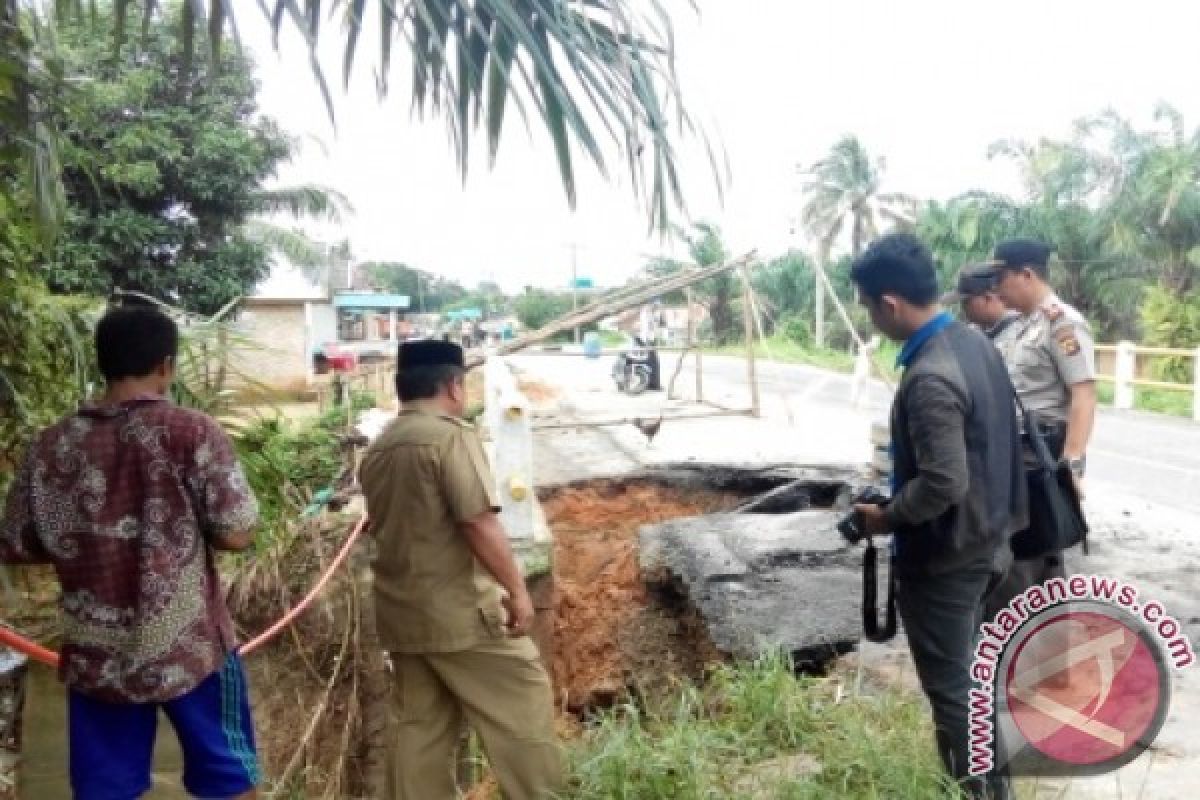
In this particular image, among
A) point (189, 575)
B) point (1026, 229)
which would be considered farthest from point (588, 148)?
point (1026, 229)

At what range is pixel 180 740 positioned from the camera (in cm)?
229

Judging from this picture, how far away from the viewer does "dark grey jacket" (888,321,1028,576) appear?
226 cm

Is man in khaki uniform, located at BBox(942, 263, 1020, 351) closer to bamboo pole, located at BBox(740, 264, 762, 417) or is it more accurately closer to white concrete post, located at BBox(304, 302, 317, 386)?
bamboo pole, located at BBox(740, 264, 762, 417)

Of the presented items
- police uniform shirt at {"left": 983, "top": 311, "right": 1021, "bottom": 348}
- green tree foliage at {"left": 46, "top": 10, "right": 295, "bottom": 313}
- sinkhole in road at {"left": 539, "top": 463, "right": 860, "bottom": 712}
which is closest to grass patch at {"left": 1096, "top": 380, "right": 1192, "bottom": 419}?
sinkhole in road at {"left": 539, "top": 463, "right": 860, "bottom": 712}

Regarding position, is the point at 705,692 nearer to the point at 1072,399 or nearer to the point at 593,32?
the point at 1072,399

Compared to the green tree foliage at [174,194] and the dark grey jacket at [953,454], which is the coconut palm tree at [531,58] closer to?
the dark grey jacket at [953,454]

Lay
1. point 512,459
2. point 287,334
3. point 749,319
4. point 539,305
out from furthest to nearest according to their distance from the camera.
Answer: point 539,305 < point 287,334 < point 749,319 < point 512,459

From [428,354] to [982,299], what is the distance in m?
1.89

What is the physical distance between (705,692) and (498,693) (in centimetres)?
109

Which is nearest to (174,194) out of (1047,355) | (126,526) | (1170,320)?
(126,526)

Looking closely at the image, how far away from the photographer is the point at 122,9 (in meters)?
2.03

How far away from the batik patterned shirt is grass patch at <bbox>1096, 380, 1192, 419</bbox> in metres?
16.0

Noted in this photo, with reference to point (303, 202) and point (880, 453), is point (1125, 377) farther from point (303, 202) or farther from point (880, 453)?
point (303, 202)

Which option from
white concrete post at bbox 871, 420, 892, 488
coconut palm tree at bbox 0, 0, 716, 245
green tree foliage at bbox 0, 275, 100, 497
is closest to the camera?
coconut palm tree at bbox 0, 0, 716, 245
